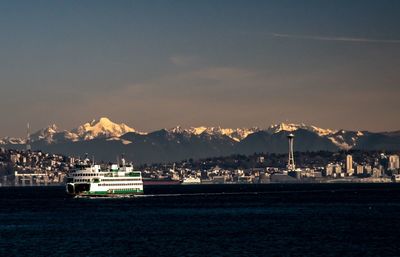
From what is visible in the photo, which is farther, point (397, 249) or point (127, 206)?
point (127, 206)

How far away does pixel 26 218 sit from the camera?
16062 centimetres

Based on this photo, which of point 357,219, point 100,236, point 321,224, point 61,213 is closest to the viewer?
point 100,236

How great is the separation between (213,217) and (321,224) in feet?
87.8

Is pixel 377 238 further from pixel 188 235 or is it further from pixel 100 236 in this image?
pixel 100 236

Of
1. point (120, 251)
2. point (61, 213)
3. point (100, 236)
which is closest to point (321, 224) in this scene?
point (100, 236)

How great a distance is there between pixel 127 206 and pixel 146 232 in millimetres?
72894

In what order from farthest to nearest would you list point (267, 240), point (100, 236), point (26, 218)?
point (26, 218) < point (100, 236) < point (267, 240)

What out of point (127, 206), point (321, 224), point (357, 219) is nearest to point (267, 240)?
point (321, 224)

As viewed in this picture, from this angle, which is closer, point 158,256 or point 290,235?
point 158,256

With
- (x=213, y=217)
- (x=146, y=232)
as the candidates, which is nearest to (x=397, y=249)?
(x=146, y=232)

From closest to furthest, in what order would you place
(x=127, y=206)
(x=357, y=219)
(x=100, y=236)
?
1. (x=100, y=236)
2. (x=357, y=219)
3. (x=127, y=206)

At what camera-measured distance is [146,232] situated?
125 meters

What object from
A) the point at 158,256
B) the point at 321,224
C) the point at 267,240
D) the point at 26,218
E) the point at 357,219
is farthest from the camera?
the point at 26,218

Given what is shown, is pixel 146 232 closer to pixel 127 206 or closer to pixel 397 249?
pixel 397 249
